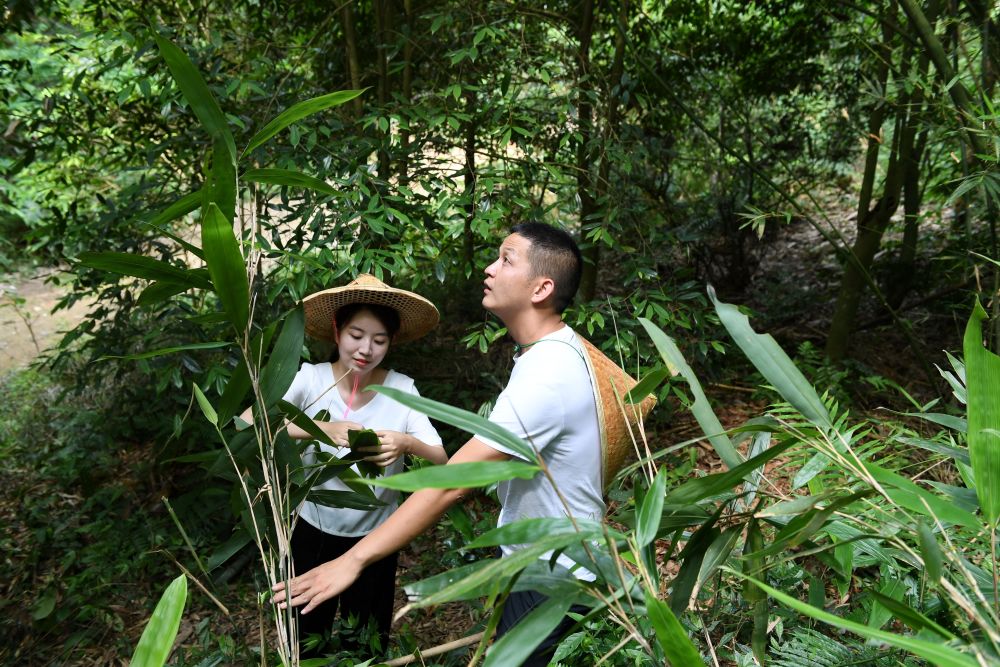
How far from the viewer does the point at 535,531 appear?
87 cm

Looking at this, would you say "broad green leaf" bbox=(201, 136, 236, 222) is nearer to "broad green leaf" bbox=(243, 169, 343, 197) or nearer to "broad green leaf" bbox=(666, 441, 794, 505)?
"broad green leaf" bbox=(243, 169, 343, 197)

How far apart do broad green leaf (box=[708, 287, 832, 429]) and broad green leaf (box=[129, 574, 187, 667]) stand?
75 cm

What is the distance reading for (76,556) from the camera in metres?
3.64

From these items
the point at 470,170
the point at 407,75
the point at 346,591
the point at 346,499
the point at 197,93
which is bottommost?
the point at 346,591

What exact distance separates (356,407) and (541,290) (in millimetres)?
723

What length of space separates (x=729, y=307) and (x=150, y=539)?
3.51 metres

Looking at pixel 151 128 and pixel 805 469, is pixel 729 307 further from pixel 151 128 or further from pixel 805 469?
pixel 151 128

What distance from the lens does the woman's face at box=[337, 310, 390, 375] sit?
209 cm

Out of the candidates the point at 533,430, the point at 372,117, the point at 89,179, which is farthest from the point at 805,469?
the point at 89,179

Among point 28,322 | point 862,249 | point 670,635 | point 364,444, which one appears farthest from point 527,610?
point 28,322

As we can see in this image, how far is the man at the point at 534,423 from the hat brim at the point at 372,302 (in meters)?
0.44

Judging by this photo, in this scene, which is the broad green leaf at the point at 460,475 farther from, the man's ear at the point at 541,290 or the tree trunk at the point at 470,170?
the tree trunk at the point at 470,170

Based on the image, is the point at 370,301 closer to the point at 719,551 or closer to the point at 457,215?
the point at 457,215

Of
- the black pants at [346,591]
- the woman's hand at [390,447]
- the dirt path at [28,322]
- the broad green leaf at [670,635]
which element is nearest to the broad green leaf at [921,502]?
the broad green leaf at [670,635]
